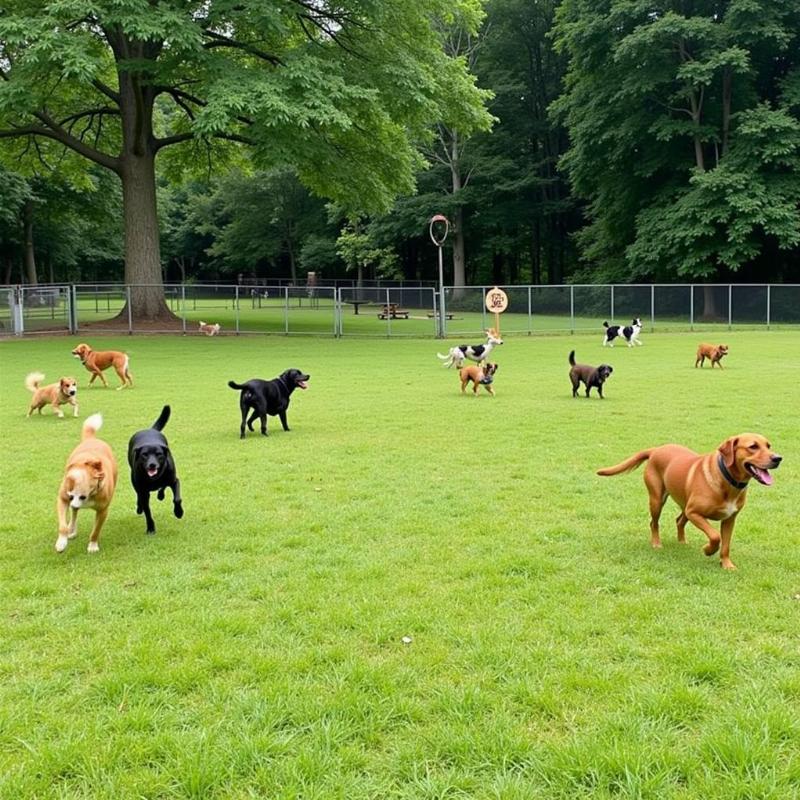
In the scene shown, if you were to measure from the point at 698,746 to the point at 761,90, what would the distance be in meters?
42.4

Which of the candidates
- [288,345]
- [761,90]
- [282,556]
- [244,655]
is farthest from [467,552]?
[761,90]

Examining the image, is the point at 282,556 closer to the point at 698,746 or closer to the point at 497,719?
the point at 497,719

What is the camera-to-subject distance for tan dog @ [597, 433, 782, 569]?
14.8 ft

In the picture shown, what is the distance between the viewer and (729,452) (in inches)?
184

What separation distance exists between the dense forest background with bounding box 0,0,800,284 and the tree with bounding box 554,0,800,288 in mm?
90

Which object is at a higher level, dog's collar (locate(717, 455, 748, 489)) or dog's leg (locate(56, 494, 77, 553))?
dog's collar (locate(717, 455, 748, 489))

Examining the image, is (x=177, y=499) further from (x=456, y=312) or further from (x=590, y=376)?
(x=456, y=312)

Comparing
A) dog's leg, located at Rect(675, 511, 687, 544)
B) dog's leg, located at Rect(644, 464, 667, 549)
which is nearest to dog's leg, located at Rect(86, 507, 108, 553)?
dog's leg, located at Rect(644, 464, 667, 549)

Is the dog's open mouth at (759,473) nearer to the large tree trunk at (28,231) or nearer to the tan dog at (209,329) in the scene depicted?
the tan dog at (209,329)

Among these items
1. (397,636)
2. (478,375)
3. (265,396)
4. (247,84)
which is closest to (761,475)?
(397,636)

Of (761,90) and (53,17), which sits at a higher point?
(761,90)

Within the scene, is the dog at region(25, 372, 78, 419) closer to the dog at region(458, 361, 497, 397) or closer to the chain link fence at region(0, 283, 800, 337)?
the dog at region(458, 361, 497, 397)

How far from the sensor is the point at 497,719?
10.2 ft

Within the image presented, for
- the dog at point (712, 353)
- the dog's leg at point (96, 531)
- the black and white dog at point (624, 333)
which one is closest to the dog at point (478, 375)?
the dog at point (712, 353)
